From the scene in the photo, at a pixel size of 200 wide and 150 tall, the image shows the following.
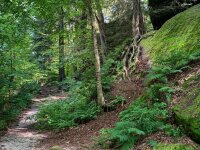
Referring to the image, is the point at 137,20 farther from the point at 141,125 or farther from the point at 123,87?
the point at 141,125

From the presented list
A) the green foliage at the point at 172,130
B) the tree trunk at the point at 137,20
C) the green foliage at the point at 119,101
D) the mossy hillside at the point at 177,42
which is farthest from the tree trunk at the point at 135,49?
the green foliage at the point at 172,130

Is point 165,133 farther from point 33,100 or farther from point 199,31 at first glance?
point 33,100

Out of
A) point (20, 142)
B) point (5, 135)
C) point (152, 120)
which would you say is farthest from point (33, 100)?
point (152, 120)

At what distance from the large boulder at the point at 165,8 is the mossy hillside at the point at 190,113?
9025mm

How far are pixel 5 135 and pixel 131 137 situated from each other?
6766 mm

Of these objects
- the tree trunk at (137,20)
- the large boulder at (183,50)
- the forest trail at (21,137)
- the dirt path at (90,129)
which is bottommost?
the forest trail at (21,137)

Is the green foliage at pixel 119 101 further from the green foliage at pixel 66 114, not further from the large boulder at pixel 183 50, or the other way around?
the large boulder at pixel 183 50

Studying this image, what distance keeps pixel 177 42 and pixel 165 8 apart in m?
4.56

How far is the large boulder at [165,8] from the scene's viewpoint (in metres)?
16.3

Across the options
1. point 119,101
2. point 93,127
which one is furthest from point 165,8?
point 93,127

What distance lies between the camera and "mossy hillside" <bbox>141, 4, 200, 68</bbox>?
447 inches

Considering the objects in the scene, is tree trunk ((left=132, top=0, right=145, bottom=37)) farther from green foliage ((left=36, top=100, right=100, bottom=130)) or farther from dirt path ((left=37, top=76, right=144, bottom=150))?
green foliage ((left=36, top=100, right=100, bottom=130))

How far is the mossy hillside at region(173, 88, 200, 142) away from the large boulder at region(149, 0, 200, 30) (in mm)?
9025

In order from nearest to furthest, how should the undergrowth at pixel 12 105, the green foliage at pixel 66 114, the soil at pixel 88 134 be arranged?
the soil at pixel 88 134 → the green foliage at pixel 66 114 → the undergrowth at pixel 12 105
